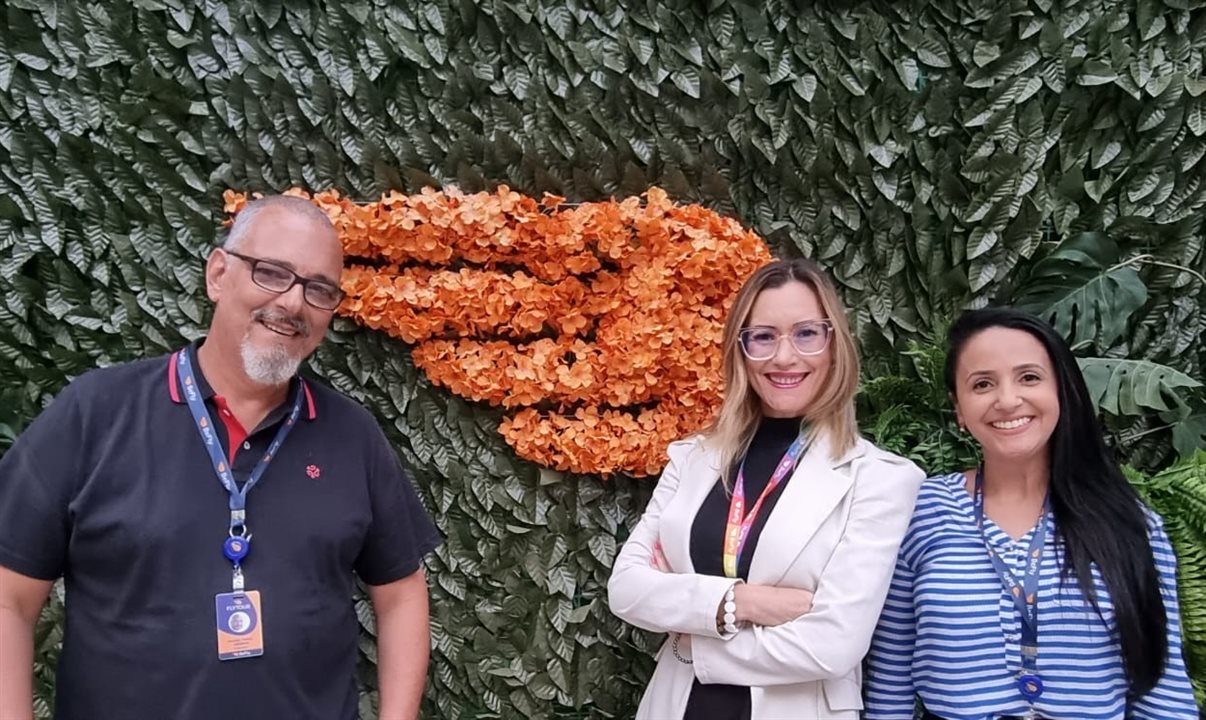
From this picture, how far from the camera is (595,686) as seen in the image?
2521 millimetres

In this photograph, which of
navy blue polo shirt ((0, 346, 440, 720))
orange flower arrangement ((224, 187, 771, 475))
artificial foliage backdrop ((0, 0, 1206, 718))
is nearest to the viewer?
navy blue polo shirt ((0, 346, 440, 720))

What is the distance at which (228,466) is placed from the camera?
5.17 ft

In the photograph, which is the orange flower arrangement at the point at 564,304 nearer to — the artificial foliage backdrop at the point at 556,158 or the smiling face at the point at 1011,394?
the artificial foliage backdrop at the point at 556,158

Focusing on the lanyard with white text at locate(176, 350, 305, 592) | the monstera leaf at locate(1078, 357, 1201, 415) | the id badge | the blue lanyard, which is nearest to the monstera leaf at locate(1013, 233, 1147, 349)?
the monstera leaf at locate(1078, 357, 1201, 415)

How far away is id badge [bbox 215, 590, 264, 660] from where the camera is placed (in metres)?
1.50

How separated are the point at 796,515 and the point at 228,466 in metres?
1.12

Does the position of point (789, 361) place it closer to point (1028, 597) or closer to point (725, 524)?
point (725, 524)

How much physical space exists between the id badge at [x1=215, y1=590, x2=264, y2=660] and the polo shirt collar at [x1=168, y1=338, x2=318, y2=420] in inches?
14.3

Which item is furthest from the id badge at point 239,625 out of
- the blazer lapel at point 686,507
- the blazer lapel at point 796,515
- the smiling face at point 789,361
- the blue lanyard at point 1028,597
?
the blue lanyard at point 1028,597

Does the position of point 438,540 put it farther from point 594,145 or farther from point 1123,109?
point 1123,109

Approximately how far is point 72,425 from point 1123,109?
2.94m

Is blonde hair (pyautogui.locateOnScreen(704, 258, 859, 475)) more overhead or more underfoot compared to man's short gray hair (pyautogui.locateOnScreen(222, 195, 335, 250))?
more underfoot

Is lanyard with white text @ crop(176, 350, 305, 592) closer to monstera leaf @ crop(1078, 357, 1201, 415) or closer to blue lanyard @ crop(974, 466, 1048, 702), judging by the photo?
blue lanyard @ crop(974, 466, 1048, 702)

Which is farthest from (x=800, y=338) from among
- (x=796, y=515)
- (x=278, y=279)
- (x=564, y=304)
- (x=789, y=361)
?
(x=278, y=279)
